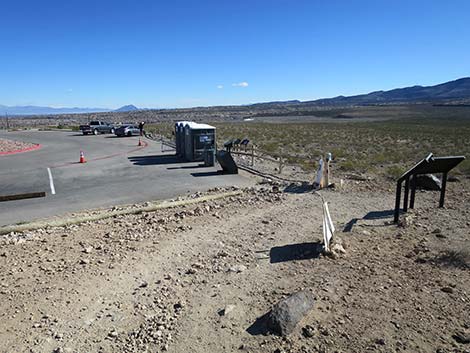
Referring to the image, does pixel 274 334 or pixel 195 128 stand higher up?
pixel 195 128

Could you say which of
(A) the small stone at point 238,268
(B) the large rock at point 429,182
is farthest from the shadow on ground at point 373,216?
(B) the large rock at point 429,182

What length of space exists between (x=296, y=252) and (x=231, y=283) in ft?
5.29

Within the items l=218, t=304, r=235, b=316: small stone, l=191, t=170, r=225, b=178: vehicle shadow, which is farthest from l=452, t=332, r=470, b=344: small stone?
l=191, t=170, r=225, b=178: vehicle shadow

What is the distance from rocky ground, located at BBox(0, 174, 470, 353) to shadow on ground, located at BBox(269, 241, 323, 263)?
35mm

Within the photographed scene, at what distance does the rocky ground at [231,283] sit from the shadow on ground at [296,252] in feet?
0.11

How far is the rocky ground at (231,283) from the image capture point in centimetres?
431

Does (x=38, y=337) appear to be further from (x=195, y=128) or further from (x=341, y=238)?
(x=195, y=128)

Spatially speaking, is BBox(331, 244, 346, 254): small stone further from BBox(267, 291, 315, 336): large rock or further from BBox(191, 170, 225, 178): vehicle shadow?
BBox(191, 170, 225, 178): vehicle shadow

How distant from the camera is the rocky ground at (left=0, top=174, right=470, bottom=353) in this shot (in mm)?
4309

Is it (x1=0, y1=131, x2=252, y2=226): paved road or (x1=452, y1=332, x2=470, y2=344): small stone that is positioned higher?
(x1=452, y1=332, x2=470, y2=344): small stone

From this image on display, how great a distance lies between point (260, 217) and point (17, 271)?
509cm

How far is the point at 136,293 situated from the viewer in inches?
210

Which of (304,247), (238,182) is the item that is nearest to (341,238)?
(304,247)

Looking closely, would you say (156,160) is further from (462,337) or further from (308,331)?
(462,337)
